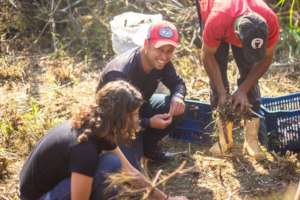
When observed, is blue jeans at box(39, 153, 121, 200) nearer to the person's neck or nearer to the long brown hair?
the long brown hair

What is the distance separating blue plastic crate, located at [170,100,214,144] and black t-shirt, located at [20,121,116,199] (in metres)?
1.26

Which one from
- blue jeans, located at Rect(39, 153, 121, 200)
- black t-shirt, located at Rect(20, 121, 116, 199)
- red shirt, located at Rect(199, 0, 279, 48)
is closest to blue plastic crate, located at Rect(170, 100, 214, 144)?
red shirt, located at Rect(199, 0, 279, 48)

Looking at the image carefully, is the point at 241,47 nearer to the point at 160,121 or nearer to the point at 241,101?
the point at 241,101

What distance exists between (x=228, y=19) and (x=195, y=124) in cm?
91

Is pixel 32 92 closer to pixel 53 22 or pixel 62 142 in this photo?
pixel 53 22

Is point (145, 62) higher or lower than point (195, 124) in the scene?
higher

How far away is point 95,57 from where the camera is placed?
17.0 feet

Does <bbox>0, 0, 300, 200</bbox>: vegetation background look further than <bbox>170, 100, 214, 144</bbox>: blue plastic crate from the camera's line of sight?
No

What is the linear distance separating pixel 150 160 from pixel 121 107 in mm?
1258

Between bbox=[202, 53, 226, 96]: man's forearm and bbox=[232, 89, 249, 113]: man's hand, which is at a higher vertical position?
bbox=[202, 53, 226, 96]: man's forearm

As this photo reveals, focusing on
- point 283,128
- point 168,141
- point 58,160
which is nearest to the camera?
point 58,160

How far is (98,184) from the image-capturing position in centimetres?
264

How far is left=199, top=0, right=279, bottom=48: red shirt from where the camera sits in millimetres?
3162

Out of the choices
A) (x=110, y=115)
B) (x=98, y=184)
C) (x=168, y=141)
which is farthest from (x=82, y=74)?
(x=110, y=115)
